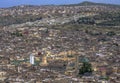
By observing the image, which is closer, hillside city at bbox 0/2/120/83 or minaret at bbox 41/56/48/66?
hillside city at bbox 0/2/120/83

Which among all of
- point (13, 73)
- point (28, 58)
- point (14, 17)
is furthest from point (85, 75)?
point (14, 17)

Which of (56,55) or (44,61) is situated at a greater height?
(44,61)

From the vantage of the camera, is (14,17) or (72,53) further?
(14,17)

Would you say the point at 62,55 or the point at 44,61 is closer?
the point at 44,61

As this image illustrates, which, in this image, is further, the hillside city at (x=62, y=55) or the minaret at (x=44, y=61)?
the minaret at (x=44, y=61)

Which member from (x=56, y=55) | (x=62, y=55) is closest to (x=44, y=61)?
(x=56, y=55)

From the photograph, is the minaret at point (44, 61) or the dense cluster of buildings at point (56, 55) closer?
the dense cluster of buildings at point (56, 55)

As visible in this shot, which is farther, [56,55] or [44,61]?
[56,55]

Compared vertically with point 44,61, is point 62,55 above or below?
below

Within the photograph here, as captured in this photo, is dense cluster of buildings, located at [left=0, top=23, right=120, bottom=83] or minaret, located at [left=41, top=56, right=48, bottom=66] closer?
dense cluster of buildings, located at [left=0, top=23, right=120, bottom=83]

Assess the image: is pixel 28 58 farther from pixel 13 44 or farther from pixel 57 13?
pixel 57 13

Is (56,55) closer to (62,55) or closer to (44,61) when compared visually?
(62,55)
